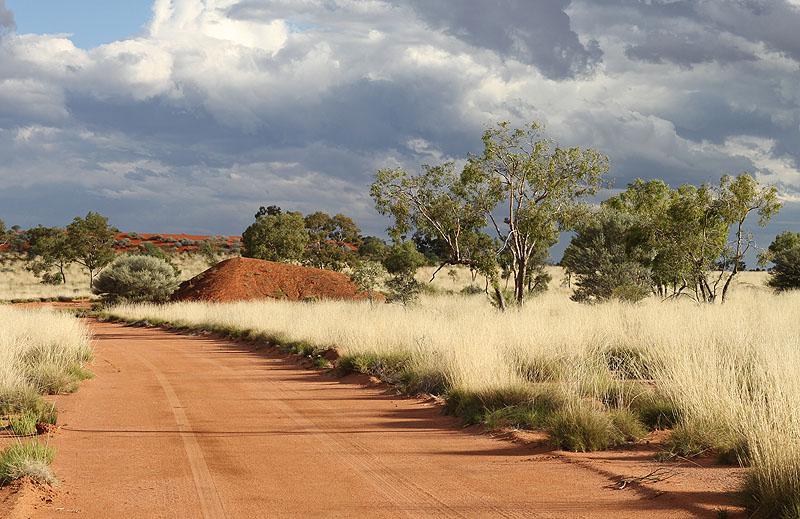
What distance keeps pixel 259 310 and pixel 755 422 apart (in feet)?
89.5

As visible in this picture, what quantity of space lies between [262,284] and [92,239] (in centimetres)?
2354

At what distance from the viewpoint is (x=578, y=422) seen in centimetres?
900

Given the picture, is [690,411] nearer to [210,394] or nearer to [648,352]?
[648,352]

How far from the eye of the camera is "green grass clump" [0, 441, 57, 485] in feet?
23.9

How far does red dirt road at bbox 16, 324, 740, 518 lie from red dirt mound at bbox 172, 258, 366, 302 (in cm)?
3123

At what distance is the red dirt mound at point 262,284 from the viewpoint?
149 ft

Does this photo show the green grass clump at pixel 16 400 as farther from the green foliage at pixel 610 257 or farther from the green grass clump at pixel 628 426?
the green foliage at pixel 610 257

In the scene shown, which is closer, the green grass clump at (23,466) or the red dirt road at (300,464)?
the red dirt road at (300,464)

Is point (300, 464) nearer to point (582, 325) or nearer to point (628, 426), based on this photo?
point (628, 426)

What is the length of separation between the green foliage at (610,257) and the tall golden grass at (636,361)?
703 centimetres

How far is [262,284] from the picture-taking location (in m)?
47.2

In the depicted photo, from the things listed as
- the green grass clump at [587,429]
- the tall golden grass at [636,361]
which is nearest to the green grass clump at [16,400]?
the tall golden grass at [636,361]

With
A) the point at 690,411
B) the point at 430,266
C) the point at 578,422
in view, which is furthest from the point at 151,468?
the point at 430,266

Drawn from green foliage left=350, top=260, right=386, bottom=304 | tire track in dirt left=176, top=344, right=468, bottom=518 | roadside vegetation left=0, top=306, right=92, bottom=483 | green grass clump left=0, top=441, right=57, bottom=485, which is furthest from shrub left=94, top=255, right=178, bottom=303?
green grass clump left=0, top=441, right=57, bottom=485
